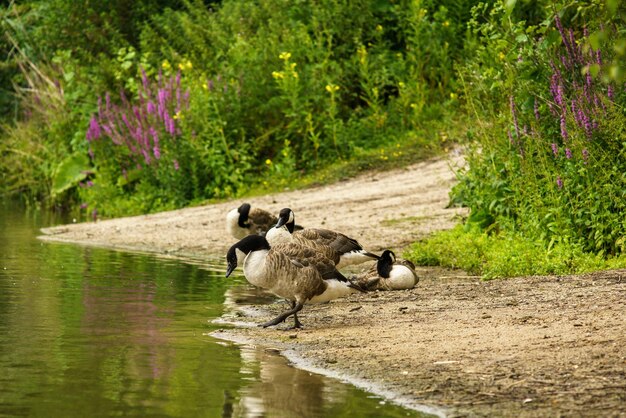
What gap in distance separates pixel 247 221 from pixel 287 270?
5417 mm

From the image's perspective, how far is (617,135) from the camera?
13.3 metres

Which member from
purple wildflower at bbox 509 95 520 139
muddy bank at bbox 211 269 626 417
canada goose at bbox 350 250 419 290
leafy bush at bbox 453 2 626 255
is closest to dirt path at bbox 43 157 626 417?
muddy bank at bbox 211 269 626 417

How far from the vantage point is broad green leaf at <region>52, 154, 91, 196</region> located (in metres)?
29.2

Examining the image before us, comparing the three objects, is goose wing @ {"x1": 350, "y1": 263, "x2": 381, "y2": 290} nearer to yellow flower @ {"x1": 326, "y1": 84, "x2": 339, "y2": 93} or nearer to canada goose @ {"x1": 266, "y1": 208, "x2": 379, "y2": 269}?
canada goose @ {"x1": 266, "y1": 208, "x2": 379, "y2": 269}

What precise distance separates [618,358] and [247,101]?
737 inches

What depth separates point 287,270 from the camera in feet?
35.7

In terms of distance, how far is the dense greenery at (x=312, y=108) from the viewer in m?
14.2

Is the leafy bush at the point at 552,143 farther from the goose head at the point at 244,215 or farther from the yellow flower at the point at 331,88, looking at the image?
the yellow flower at the point at 331,88

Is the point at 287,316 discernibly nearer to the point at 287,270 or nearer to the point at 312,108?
the point at 287,270

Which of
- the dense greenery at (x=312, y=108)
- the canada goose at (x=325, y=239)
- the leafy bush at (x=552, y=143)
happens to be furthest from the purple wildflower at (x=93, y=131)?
the canada goose at (x=325, y=239)

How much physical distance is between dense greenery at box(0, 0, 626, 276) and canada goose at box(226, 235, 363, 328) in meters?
3.30

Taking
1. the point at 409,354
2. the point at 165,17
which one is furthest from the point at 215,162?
the point at 409,354

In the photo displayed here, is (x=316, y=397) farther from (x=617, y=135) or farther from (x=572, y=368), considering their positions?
(x=617, y=135)

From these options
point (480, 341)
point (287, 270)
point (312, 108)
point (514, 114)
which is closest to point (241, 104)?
point (312, 108)
